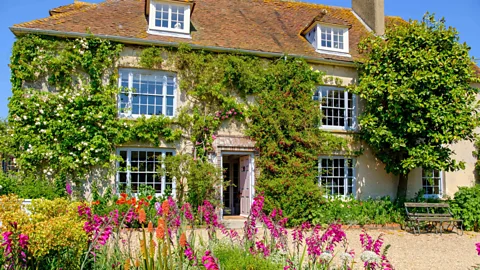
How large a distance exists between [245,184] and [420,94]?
660 centimetres

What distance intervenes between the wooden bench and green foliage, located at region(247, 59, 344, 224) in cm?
300

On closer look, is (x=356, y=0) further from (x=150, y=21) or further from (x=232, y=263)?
(x=232, y=263)

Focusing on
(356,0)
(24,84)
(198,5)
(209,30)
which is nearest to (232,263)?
Result: (24,84)

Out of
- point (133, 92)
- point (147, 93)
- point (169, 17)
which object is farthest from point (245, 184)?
point (169, 17)

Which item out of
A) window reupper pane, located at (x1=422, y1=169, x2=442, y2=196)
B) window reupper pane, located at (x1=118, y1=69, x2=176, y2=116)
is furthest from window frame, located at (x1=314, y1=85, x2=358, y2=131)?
window reupper pane, located at (x1=118, y1=69, x2=176, y2=116)

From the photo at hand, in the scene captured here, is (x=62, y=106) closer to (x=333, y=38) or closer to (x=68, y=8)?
(x=68, y=8)

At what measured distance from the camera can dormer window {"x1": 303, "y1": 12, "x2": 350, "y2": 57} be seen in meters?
15.3

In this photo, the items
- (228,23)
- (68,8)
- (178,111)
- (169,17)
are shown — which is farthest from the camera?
(228,23)

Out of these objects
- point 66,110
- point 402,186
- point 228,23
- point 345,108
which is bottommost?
point 402,186

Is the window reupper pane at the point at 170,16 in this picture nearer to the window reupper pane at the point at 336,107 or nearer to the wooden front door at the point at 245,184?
the wooden front door at the point at 245,184

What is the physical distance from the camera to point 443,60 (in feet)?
43.9

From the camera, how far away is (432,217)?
12688 millimetres

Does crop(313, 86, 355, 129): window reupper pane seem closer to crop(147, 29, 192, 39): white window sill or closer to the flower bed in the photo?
crop(147, 29, 192, 39): white window sill

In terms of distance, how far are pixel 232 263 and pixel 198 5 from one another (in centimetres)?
1331
